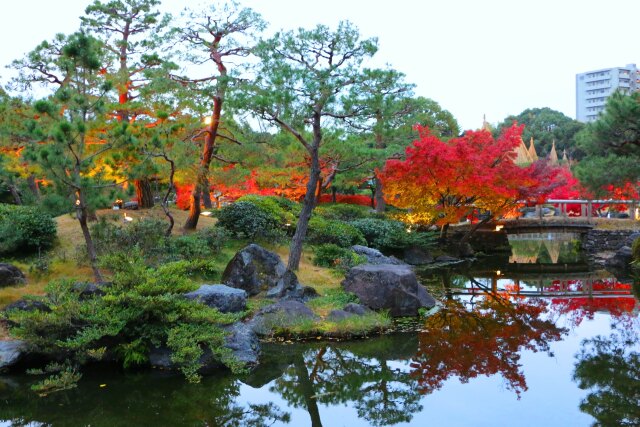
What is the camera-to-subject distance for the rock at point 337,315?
9883mm

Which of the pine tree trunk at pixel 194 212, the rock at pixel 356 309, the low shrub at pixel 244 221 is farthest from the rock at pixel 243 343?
the pine tree trunk at pixel 194 212

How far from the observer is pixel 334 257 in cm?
1450

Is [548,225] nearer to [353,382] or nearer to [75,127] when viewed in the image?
[353,382]

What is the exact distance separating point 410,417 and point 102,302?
15.4 feet

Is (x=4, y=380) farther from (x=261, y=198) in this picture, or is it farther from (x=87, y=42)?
(x=261, y=198)

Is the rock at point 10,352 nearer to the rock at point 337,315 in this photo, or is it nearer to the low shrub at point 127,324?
the low shrub at point 127,324

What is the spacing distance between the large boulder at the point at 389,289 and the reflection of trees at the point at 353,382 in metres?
2.02

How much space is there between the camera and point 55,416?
6.33 metres

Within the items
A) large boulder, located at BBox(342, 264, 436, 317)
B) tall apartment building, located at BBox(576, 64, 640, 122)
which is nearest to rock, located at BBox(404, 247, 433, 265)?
large boulder, located at BBox(342, 264, 436, 317)

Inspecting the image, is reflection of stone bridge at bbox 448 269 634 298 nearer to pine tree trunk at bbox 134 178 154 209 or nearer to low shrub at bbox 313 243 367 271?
low shrub at bbox 313 243 367 271

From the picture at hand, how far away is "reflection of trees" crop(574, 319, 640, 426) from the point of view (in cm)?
624

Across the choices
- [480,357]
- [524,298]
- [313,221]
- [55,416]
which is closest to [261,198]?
[313,221]

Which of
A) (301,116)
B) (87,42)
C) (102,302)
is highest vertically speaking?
(87,42)

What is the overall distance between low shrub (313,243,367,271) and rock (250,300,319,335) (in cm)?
395
